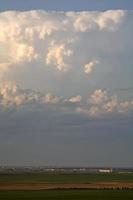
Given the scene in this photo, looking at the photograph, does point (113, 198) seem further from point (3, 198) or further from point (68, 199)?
point (3, 198)

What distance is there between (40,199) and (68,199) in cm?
409

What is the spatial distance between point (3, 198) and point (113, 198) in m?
16.6

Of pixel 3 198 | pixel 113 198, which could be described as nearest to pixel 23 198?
pixel 3 198

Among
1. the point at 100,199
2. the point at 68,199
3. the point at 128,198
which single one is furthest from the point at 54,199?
the point at 128,198

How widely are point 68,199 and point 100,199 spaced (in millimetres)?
4675

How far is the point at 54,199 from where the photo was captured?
69.2m

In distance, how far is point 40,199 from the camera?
69375 millimetres

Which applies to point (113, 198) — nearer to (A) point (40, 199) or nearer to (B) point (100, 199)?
(B) point (100, 199)

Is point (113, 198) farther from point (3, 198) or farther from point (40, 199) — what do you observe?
point (3, 198)

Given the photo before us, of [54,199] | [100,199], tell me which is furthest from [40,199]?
[100,199]

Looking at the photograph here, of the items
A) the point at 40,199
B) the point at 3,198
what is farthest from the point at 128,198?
the point at 3,198

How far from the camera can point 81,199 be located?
6962 centimetres

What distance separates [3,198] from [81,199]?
465 inches

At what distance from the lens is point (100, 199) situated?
2731 inches
